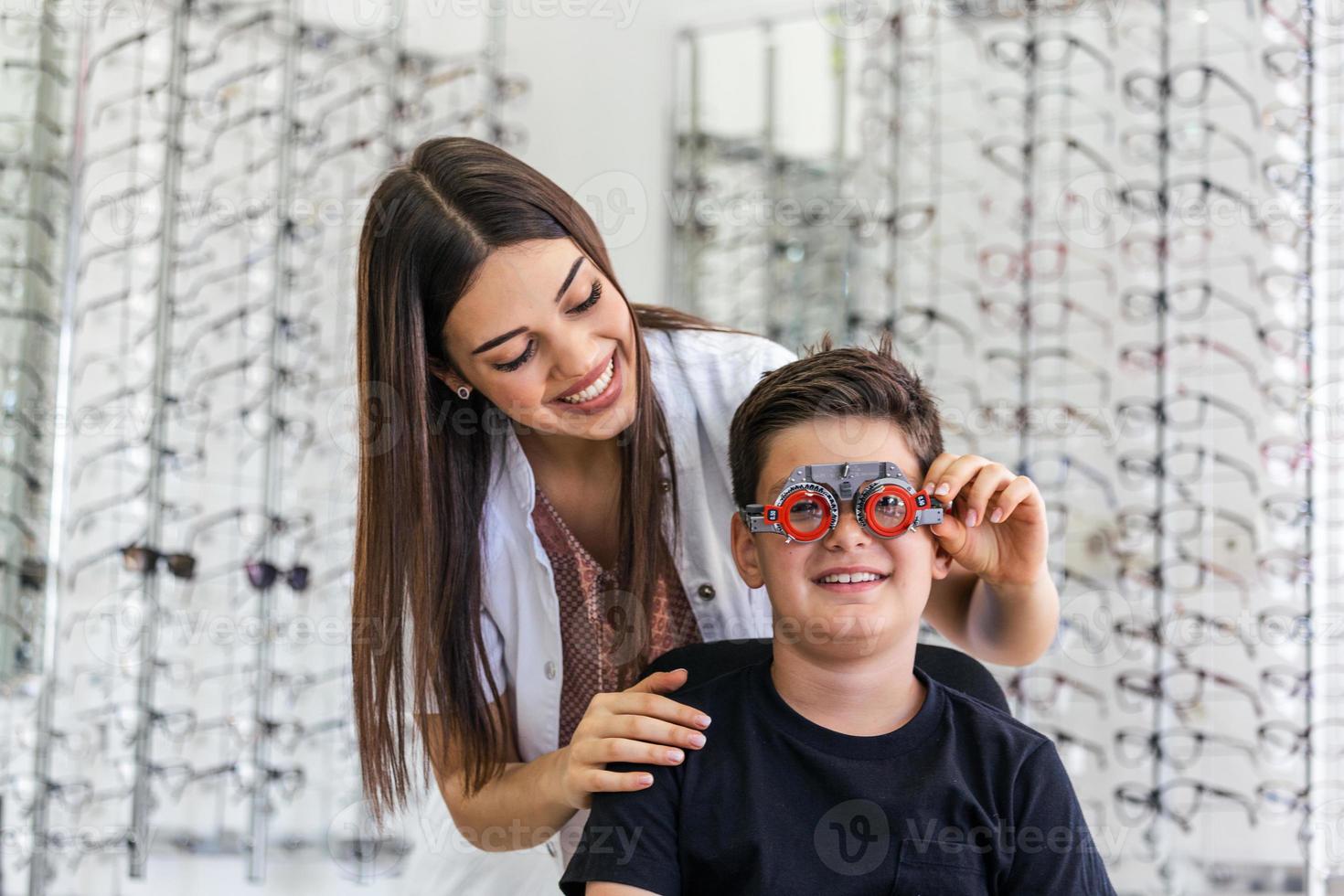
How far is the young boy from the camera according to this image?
3.54 ft

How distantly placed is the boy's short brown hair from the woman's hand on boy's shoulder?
0.15 feet

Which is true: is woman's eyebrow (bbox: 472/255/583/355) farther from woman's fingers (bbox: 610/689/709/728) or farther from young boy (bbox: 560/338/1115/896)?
woman's fingers (bbox: 610/689/709/728)

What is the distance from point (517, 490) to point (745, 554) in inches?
12.2

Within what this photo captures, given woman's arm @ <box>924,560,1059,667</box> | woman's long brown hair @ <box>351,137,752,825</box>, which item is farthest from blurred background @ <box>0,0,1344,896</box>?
woman's arm @ <box>924,560,1059,667</box>

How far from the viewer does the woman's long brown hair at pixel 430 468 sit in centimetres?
134

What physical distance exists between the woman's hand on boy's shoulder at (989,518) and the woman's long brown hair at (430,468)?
33 centimetres

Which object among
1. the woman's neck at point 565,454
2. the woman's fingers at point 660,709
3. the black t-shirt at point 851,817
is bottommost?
the black t-shirt at point 851,817

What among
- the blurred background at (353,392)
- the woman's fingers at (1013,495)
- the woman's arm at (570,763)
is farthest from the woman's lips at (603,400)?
the blurred background at (353,392)

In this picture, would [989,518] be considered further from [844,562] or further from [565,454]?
[565,454]

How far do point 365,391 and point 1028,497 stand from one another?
25.5 inches

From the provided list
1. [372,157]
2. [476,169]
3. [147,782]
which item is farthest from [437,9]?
[476,169]

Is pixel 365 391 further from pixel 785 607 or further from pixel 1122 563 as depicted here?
pixel 1122 563

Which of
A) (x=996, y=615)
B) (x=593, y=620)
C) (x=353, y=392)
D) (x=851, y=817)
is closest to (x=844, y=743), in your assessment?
(x=851, y=817)

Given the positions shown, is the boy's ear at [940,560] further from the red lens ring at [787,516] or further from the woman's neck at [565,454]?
the woman's neck at [565,454]
